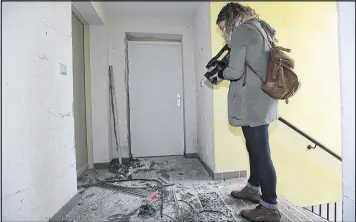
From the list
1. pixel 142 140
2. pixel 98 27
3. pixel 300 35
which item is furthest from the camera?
pixel 142 140

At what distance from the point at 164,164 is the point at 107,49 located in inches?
65.7

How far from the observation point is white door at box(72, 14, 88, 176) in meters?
2.11

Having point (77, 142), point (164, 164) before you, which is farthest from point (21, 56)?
point (164, 164)

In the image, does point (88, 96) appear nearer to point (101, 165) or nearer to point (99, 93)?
point (99, 93)

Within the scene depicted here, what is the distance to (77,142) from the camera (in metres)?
2.12

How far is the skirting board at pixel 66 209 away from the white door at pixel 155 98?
1.41 m

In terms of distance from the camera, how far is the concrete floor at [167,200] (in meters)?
1.30

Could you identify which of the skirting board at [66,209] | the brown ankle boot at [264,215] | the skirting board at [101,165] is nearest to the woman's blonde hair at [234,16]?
the brown ankle boot at [264,215]

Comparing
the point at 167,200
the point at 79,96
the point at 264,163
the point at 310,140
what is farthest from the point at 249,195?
the point at 79,96

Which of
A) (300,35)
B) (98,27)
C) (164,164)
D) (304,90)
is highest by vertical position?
(98,27)

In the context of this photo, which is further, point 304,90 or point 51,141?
point 304,90

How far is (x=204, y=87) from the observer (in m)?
2.28

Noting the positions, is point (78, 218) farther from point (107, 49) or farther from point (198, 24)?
point (198, 24)

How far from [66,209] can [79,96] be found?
1267 millimetres
